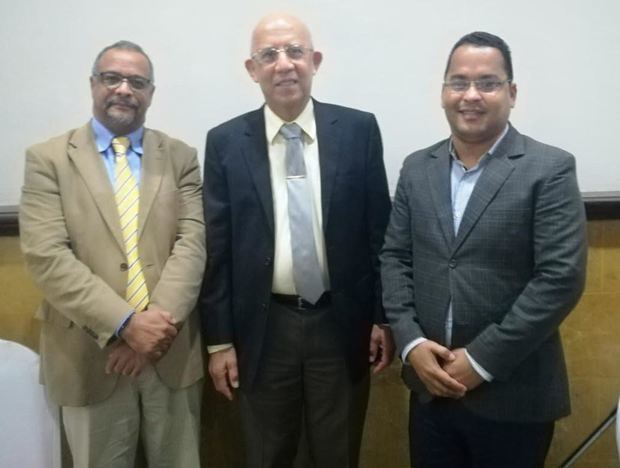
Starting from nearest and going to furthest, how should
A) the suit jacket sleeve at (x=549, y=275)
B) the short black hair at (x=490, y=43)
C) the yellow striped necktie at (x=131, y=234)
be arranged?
the suit jacket sleeve at (x=549, y=275) < the short black hair at (x=490, y=43) < the yellow striped necktie at (x=131, y=234)

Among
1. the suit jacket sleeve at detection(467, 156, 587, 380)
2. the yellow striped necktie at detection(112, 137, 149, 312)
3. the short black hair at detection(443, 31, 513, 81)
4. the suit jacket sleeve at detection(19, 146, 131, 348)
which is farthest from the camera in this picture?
the yellow striped necktie at detection(112, 137, 149, 312)

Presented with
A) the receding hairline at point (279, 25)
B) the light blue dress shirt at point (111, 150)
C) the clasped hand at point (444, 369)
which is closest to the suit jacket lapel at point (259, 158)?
the receding hairline at point (279, 25)

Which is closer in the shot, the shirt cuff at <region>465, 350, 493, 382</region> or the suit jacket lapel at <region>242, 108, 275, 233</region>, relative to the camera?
the shirt cuff at <region>465, 350, 493, 382</region>

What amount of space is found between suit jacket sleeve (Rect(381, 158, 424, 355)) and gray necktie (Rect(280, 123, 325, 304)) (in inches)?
8.3

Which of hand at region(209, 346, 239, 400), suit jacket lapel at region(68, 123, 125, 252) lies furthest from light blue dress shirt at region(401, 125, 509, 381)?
suit jacket lapel at region(68, 123, 125, 252)

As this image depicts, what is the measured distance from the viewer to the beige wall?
228cm

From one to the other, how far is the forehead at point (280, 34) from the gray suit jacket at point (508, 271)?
55 centimetres

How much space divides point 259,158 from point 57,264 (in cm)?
64

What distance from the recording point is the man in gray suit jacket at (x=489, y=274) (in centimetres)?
155

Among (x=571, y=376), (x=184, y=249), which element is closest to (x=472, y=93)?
(x=184, y=249)

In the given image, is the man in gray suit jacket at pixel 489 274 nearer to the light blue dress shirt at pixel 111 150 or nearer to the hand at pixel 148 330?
Result: the hand at pixel 148 330

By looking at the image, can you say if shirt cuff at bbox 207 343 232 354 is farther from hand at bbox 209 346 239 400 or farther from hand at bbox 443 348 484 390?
hand at bbox 443 348 484 390

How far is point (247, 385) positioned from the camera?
77.7 inches

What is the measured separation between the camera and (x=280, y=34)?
187 centimetres
